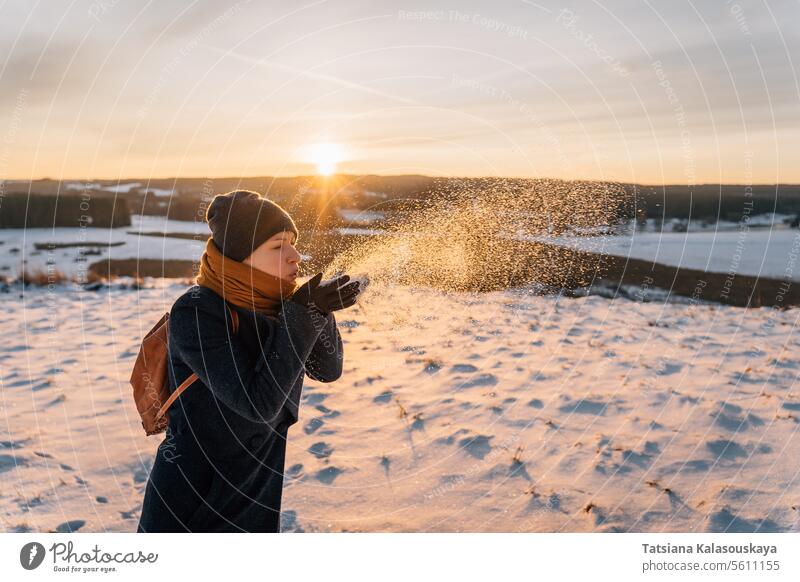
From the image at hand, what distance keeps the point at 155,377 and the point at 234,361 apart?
16.2 inches

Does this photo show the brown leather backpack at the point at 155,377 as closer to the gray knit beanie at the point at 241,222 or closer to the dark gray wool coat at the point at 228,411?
the dark gray wool coat at the point at 228,411

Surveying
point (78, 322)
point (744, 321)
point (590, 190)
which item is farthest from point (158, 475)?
point (744, 321)

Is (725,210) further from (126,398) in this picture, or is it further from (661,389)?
(126,398)

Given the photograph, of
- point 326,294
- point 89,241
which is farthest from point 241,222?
point 89,241

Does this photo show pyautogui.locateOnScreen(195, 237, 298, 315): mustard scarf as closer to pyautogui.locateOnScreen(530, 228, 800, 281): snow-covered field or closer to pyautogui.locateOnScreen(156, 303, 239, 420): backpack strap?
pyautogui.locateOnScreen(156, 303, 239, 420): backpack strap

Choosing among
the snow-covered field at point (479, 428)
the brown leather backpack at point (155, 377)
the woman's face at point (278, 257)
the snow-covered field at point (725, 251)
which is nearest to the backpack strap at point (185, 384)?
the brown leather backpack at point (155, 377)

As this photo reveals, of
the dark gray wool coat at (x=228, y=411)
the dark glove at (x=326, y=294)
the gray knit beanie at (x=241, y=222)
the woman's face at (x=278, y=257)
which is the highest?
the gray knit beanie at (x=241, y=222)

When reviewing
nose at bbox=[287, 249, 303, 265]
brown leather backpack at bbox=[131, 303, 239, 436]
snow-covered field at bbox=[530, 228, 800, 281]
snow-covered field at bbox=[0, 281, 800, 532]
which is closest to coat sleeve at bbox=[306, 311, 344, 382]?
nose at bbox=[287, 249, 303, 265]

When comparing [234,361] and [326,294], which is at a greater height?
[326,294]

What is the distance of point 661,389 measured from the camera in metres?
6.03

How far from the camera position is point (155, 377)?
2.36m

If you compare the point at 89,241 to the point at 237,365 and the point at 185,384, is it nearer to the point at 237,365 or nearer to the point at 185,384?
the point at 185,384

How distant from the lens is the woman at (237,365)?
2.20 meters

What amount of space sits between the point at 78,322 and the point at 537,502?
7.79 metres
